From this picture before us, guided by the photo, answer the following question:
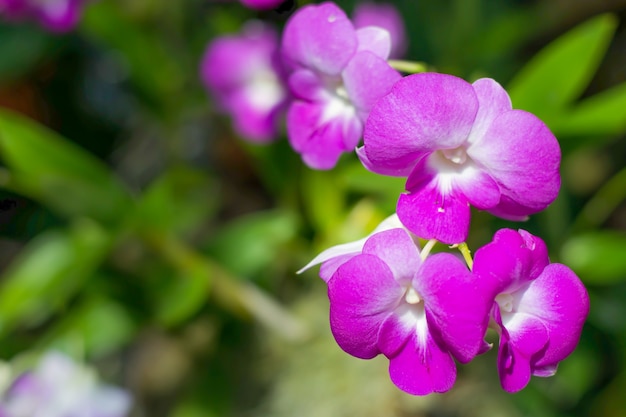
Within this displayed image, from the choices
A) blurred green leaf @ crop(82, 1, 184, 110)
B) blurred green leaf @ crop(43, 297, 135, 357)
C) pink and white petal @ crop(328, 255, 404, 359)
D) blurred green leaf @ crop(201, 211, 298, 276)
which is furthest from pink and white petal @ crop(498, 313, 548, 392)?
blurred green leaf @ crop(82, 1, 184, 110)

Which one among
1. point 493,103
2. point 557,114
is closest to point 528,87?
point 557,114

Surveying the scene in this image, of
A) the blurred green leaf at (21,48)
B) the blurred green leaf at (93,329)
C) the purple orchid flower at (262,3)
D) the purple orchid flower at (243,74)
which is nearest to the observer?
the purple orchid flower at (262,3)

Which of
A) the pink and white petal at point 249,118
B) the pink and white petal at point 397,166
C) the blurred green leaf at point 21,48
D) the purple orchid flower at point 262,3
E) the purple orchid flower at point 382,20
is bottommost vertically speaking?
the blurred green leaf at point 21,48

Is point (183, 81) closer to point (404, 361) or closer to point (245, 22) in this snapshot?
point (245, 22)

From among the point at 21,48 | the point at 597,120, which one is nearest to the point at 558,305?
the point at 597,120

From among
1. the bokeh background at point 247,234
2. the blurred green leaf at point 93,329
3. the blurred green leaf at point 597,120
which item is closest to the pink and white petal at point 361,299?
the bokeh background at point 247,234

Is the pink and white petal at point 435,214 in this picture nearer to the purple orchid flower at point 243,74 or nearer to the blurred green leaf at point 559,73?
the blurred green leaf at point 559,73

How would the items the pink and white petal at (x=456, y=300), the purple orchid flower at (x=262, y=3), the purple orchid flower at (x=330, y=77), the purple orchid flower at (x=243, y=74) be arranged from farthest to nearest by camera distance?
1. the purple orchid flower at (x=243, y=74)
2. the purple orchid flower at (x=262, y=3)
3. the purple orchid flower at (x=330, y=77)
4. the pink and white petal at (x=456, y=300)
